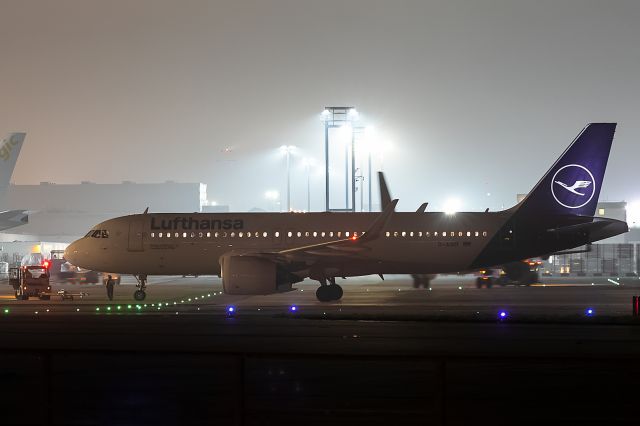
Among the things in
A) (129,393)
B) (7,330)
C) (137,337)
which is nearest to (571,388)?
(129,393)

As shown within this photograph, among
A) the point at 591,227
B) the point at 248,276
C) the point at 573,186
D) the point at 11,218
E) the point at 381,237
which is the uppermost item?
the point at 573,186

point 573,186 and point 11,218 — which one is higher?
point 573,186

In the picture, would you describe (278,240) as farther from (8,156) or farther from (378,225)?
(8,156)

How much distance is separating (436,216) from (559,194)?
5.45 m

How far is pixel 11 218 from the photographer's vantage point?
7025 centimetres

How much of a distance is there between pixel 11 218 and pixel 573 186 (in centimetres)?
4611

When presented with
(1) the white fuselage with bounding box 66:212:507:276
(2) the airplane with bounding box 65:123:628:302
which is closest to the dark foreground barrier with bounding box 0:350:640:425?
(2) the airplane with bounding box 65:123:628:302

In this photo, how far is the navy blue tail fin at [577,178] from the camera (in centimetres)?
4000

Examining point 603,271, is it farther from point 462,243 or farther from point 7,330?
point 7,330

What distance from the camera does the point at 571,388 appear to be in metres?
14.0

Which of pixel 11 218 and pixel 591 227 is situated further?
pixel 11 218

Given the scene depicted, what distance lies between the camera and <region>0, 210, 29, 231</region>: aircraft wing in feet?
227

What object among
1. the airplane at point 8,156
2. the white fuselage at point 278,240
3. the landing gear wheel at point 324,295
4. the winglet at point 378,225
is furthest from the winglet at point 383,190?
the airplane at point 8,156

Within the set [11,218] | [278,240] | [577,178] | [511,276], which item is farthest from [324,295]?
[11,218]
